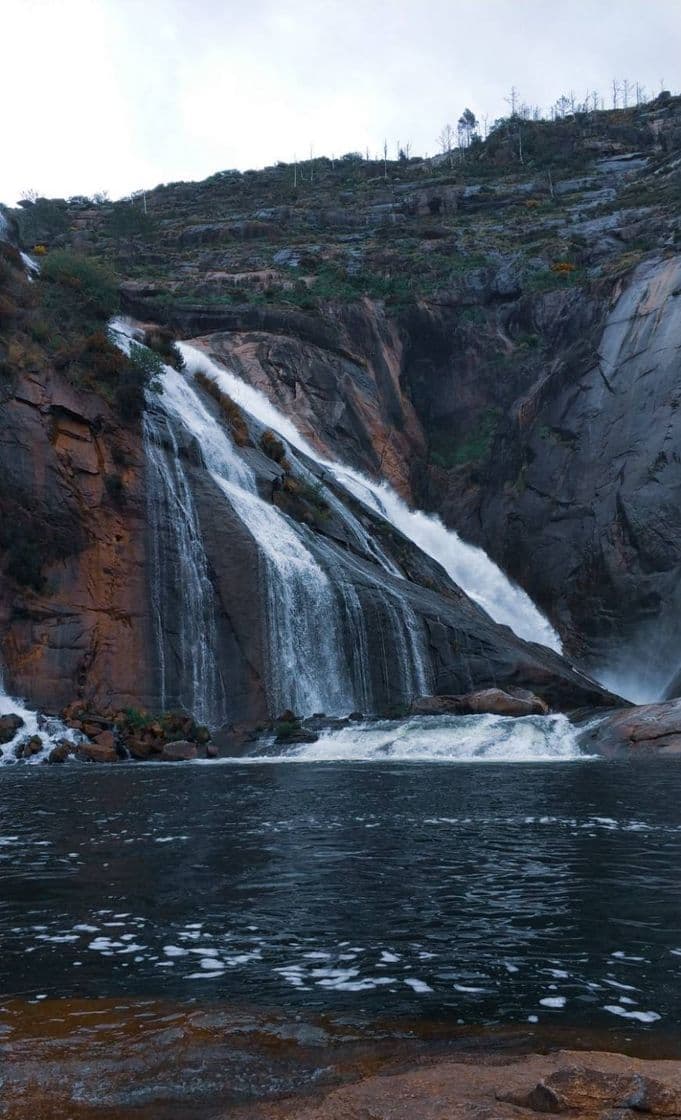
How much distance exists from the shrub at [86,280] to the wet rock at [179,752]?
20064mm

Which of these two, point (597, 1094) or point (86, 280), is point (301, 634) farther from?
point (597, 1094)

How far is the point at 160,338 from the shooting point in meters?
42.8

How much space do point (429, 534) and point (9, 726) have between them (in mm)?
27673

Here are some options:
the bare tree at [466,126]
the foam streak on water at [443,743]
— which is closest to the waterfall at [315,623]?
Answer: the foam streak on water at [443,743]

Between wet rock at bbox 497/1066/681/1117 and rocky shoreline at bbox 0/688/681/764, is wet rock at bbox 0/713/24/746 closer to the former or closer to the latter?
rocky shoreline at bbox 0/688/681/764

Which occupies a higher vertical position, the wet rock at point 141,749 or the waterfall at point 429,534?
the waterfall at point 429,534

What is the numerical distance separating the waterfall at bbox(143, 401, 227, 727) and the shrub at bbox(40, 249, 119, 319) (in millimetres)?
7960

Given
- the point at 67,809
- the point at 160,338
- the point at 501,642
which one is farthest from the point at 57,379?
the point at 67,809

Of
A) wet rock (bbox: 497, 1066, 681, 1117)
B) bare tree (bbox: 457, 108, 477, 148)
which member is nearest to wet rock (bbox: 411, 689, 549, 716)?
wet rock (bbox: 497, 1066, 681, 1117)

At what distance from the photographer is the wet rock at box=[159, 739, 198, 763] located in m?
25.4

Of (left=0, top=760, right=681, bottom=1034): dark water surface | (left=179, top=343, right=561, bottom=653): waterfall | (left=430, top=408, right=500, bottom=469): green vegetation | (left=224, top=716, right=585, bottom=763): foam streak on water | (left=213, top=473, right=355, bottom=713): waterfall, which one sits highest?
(left=430, top=408, right=500, bottom=469): green vegetation

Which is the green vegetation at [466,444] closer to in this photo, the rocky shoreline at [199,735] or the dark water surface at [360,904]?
the rocky shoreline at [199,735]

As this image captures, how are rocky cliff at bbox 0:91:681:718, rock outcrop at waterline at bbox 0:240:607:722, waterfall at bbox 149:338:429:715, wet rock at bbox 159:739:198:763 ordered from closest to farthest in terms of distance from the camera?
wet rock at bbox 159:739:198:763 → rock outcrop at waterline at bbox 0:240:607:722 → rocky cliff at bbox 0:91:681:718 → waterfall at bbox 149:338:429:715

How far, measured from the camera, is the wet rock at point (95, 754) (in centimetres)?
2500
